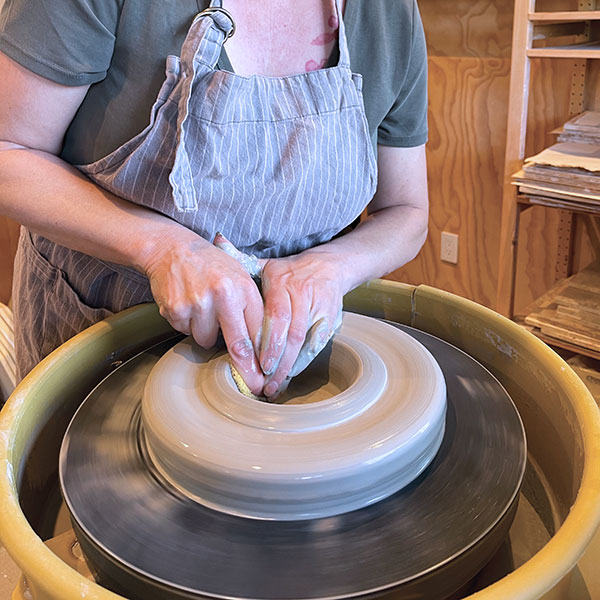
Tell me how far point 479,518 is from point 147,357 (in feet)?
1.57

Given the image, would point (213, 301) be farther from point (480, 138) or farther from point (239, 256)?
point (480, 138)

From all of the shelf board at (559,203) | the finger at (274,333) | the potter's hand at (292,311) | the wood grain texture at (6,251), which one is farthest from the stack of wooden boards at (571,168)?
the wood grain texture at (6,251)

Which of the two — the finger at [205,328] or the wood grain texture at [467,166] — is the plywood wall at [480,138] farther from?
the finger at [205,328]

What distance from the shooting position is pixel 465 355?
2.96 feet

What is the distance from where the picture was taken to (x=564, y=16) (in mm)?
1843

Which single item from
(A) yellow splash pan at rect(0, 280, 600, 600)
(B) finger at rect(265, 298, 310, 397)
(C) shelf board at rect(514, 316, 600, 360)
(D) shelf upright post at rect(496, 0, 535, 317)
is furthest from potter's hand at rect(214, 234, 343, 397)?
(D) shelf upright post at rect(496, 0, 535, 317)

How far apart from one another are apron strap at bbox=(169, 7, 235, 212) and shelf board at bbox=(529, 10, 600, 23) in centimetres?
134

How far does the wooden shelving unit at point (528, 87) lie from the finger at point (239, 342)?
147 cm

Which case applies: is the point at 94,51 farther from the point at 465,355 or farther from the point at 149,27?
the point at 465,355

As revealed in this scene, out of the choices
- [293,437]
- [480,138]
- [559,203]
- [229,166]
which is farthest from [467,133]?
[293,437]

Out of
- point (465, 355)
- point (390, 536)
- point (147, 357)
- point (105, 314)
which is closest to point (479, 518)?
point (390, 536)

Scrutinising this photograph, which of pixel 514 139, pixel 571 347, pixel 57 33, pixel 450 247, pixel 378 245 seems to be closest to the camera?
pixel 57 33

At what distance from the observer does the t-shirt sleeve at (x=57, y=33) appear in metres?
0.76

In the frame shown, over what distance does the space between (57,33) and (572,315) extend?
1664 mm
